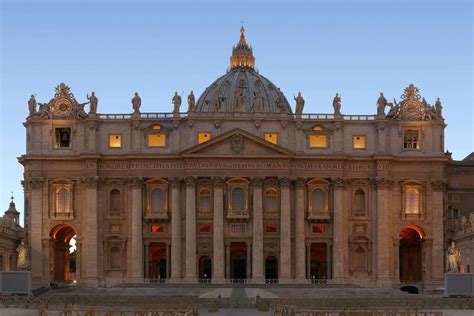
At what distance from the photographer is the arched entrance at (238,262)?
353ft

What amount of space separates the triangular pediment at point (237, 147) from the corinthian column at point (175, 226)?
143 inches

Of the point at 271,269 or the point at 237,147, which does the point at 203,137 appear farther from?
the point at 271,269

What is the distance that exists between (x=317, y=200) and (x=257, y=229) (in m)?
7.43

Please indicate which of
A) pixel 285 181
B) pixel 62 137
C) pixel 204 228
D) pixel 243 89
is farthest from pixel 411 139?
pixel 243 89

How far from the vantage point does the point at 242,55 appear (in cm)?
15250

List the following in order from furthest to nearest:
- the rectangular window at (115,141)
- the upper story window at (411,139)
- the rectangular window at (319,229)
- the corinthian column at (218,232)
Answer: the upper story window at (411,139)
the rectangular window at (115,141)
the rectangular window at (319,229)
the corinthian column at (218,232)

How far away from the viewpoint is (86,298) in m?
71.4

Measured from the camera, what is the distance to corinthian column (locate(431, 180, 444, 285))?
10512 centimetres

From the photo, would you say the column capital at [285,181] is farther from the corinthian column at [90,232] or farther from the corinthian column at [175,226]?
the corinthian column at [90,232]

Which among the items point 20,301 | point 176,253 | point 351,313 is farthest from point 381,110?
point 351,313

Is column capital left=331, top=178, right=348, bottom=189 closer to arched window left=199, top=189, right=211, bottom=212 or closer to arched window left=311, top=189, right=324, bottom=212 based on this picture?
arched window left=311, top=189, right=324, bottom=212

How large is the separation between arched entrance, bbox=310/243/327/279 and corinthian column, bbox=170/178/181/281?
1456 cm

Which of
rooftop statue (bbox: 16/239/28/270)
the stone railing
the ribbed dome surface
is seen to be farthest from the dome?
rooftop statue (bbox: 16/239/28/270)

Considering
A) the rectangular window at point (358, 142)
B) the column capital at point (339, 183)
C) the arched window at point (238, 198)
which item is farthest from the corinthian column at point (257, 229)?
the rectangular window at point (358, 142)
